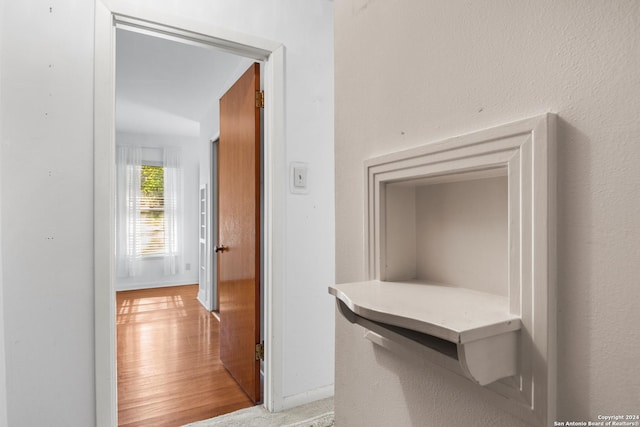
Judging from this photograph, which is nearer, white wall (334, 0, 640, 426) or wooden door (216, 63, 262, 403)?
white wall (334, 0, 640, 426)

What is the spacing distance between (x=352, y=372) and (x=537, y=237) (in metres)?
0.58

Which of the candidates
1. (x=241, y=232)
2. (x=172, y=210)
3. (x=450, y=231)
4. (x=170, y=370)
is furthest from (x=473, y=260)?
(x=172, y=210)

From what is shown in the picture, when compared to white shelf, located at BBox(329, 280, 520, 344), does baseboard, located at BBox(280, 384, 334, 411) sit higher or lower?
lower

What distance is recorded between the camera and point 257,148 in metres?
2.08

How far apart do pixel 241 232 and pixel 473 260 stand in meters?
1.85

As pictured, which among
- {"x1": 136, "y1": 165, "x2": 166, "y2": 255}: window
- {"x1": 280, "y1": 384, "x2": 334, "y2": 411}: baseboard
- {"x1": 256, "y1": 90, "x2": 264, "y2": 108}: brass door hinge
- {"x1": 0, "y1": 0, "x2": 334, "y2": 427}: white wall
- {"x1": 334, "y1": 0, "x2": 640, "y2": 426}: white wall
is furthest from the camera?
{"x1": 136, "y1": 165, "x2": 166, "y2": 255}: window

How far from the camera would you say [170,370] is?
100 inches

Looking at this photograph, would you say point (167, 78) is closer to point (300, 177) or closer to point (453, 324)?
point (300, 177)

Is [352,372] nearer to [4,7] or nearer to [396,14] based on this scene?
[396,14]

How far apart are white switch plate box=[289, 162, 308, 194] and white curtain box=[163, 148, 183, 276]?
439cm

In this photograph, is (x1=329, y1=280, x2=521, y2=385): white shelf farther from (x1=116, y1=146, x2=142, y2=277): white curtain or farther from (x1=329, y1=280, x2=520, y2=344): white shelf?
(x1=116, y1=146, x2=142, y2=277): white curtain

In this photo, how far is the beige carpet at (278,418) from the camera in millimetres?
1796

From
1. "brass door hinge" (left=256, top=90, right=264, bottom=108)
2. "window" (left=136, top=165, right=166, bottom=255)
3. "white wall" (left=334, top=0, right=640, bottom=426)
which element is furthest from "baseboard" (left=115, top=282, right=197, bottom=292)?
"white wall" (left=334, top=0, right=640, bottom=426)

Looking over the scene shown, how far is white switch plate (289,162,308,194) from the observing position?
6.42 feet
